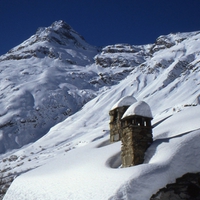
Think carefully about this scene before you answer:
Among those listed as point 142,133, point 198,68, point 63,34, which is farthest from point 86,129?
point 63,34

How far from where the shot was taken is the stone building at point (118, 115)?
26.2 metres

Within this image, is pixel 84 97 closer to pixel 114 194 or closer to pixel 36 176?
pixel 36 176

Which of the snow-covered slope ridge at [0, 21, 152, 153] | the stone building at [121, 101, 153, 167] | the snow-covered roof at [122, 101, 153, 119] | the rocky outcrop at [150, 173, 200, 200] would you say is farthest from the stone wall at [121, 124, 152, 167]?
the snow-covered slope ridge at [0, 21, 152, 153]

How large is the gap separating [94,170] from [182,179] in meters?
4.55

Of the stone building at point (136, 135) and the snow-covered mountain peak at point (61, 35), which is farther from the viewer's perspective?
the snow-covered mountain peak at point (61, 35)

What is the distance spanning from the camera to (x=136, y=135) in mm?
16641

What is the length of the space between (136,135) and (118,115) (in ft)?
32.2

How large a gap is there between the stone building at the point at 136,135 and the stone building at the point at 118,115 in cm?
833

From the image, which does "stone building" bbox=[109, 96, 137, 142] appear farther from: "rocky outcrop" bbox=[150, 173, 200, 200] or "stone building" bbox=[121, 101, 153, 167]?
"rocky outcrop" bbox=[150, 173, 200, 200]

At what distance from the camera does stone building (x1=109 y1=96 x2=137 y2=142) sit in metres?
26.2

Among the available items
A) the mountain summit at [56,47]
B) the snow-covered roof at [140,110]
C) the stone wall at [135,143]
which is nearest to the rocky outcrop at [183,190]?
the stone wall at [135,143]

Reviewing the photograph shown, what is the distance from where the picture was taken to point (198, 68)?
72.9 m

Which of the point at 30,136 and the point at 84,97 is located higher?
the point at 84,97

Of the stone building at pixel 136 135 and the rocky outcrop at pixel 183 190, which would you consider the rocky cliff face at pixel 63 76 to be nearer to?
the stone building at pixel 136 135
